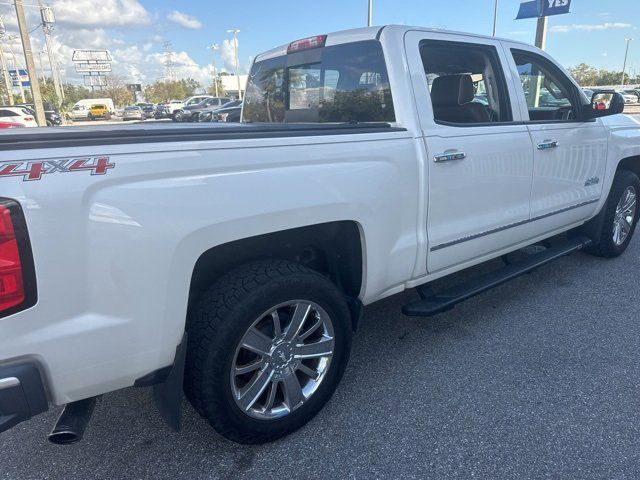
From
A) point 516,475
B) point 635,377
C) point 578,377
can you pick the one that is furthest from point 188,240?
point 635,377

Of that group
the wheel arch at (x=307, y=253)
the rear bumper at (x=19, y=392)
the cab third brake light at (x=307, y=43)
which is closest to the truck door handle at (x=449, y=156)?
the wheel arch at (x=307, y=253)

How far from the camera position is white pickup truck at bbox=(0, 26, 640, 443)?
5.11 ft

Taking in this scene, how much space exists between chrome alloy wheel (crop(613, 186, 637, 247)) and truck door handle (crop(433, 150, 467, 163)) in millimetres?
2668

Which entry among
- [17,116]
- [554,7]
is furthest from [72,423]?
[17,116]

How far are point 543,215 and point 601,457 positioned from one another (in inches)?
75.1

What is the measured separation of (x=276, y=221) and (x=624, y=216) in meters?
4.18

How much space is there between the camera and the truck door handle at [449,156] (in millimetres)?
2658

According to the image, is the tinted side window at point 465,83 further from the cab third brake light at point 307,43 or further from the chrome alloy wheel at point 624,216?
the chrome alloy wheel at point 624,216

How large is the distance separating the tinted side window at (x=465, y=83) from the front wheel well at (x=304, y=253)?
1116 mm

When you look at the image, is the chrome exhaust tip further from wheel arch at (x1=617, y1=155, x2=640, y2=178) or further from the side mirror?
wheel arch at (x1=617, y1=155, x2=640, y2=178)

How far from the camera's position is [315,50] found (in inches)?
131

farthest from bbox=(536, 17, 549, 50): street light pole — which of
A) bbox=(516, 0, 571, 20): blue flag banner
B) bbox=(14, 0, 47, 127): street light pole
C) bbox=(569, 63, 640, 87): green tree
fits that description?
bbox=(569, 63, 640, 87): green tree

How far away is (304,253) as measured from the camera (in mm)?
2645

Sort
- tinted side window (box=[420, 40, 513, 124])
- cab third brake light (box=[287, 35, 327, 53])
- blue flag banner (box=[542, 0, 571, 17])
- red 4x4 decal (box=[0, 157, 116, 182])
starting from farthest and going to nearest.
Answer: blue flag banner (box=[542, 0, 571, 17]) < cab third brake light (box=[287, 35, 327, 53]) < tinted side window (box=[420, 40, 513, 124]) < red 4x4 decal (box=[0, 157, 116, 182])
